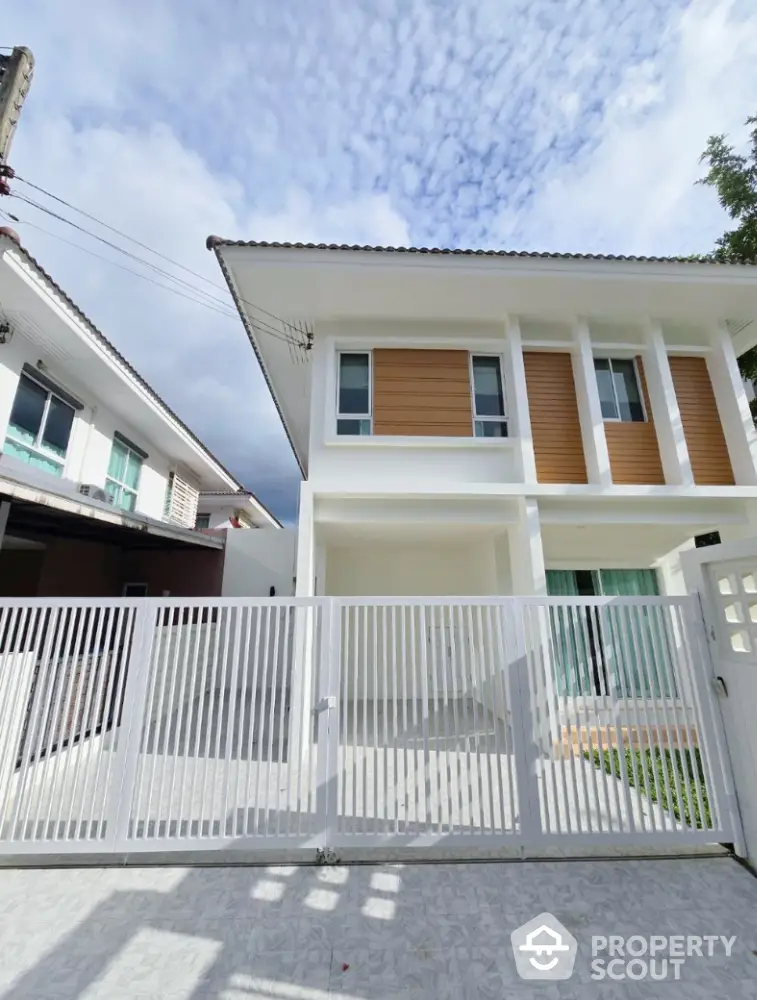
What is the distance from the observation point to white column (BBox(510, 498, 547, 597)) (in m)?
6.44

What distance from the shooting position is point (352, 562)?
32.4ft

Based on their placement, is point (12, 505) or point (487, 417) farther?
point (487, 417)

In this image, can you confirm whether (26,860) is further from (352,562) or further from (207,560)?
(207,560)

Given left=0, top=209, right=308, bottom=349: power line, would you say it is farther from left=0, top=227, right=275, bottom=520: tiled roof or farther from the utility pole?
the utility pole

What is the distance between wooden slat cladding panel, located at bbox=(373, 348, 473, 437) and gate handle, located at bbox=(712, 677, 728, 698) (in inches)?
185

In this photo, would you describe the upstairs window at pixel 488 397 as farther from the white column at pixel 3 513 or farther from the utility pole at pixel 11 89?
the white column at pixel 3 513

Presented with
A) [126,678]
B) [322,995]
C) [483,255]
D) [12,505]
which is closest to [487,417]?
[483,255]

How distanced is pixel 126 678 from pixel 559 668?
158 inches

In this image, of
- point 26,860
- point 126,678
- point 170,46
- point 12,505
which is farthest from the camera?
point 12,505

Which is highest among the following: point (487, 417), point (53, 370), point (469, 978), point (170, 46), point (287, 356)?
point (170, 46)

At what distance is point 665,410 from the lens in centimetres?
730

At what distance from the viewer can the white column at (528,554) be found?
6.44 m

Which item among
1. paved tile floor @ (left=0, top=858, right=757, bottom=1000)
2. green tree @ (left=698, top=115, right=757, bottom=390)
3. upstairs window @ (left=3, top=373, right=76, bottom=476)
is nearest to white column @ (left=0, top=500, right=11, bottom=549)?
upstairs window @ (left=3, top=373, right=76, bottom=476)

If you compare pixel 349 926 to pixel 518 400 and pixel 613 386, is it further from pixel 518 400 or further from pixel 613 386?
pixel 613 386
